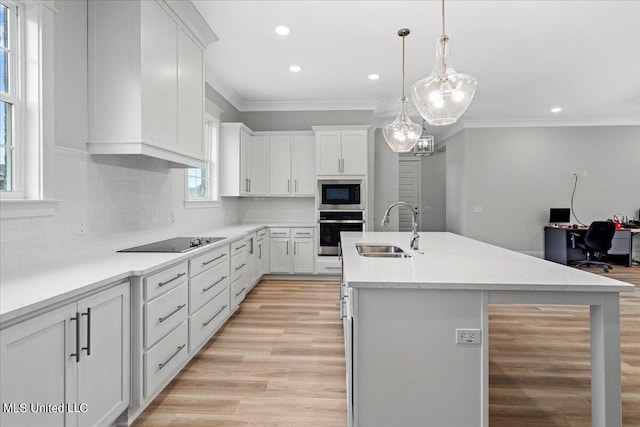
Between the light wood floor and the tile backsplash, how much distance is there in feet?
Result: 3.49

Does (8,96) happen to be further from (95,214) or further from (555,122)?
(555,122)

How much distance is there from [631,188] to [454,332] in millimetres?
7888

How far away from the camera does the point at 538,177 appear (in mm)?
7219

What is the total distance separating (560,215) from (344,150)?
4.73 metres

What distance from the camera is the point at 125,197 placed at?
9.04ft

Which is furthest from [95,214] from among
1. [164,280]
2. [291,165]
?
[291,165]

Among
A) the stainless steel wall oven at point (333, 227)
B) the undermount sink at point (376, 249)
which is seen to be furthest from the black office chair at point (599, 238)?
the undermount sink at point (376, 249)

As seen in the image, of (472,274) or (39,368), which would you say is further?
(472,274)

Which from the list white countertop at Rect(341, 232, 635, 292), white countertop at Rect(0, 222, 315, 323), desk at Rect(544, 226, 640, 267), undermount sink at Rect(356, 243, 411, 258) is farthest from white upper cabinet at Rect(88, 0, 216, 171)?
desk at Rect(544, 226, 640, 267)

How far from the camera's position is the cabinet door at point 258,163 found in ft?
18.6

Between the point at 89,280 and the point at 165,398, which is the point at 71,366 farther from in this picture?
the point at 165,398

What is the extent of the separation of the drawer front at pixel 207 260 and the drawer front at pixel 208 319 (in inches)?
12.2

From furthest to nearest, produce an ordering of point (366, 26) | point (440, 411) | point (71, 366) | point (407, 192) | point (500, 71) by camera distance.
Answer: point (407, 192) < point (500, 71) < point (366, 26) < point (440, 411) < point (71, 366)

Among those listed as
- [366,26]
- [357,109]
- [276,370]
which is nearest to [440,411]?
[276,370]
